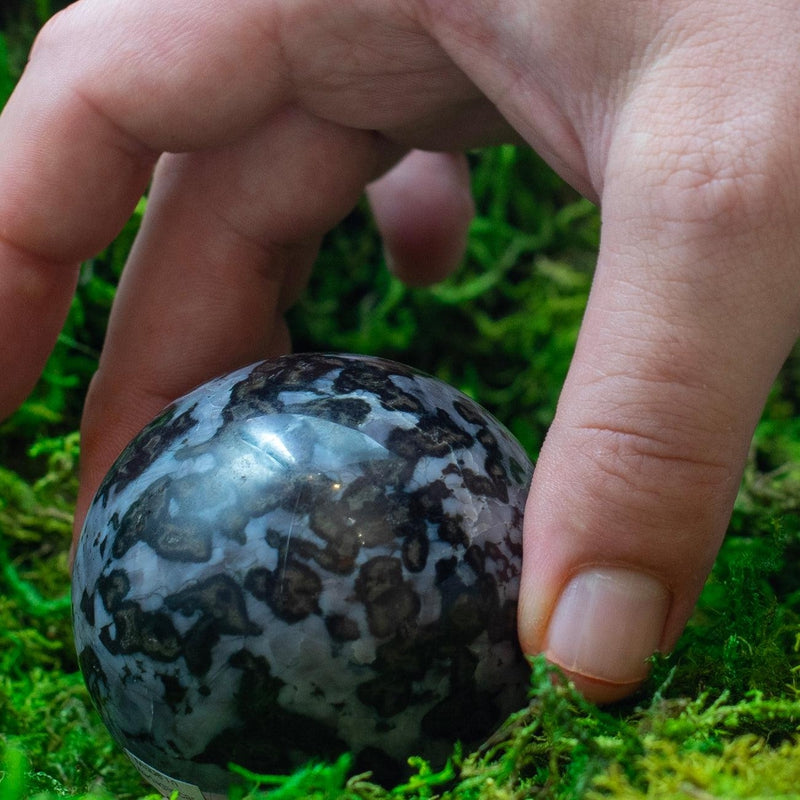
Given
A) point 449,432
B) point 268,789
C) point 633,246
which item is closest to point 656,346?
point 633,246

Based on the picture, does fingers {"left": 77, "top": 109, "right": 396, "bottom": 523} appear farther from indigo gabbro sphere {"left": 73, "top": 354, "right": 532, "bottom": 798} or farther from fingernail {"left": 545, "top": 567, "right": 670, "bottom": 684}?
fingernail {"left": 545, "top": 567, "right": 670, "bottom": 684}

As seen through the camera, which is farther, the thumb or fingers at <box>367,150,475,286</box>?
fingers at <box>367,150,475,286</box>

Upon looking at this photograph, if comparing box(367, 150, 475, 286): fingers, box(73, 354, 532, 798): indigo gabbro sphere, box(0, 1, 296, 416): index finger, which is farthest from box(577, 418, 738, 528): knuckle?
box(367, 150, 475, 286): fingers

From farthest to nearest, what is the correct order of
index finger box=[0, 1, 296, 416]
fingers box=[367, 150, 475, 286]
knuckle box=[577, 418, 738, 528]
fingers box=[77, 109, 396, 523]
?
fingers box=[367, 150, 475, 286], fingers box=[77, 109, 396, 523], index finger box=[0, 1, 296, 416], knuckle box=[577, 418, 738, 528]

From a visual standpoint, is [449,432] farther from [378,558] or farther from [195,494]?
[195,494]

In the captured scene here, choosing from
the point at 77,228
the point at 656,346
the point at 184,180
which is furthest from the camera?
the point at 184,180

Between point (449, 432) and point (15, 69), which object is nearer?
point (449, 432)
